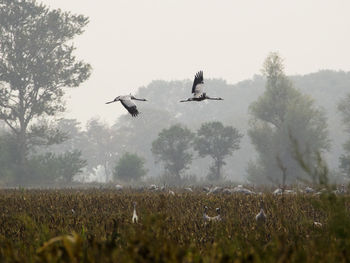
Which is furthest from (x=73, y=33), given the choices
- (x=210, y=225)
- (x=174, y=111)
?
(x=174, y=111)

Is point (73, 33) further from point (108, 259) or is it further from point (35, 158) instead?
point (108, 259)

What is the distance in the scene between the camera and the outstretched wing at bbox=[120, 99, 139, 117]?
37.5 ft

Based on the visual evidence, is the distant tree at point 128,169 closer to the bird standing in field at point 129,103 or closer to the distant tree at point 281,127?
the distant tree at point 281,127

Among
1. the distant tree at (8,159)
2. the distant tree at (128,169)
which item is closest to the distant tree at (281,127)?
the distant tree at (128,169)

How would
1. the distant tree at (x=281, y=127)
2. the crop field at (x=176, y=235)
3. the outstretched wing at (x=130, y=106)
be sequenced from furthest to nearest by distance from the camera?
the distant tree at (x=281, y=127)
the outstretched wing at (x=130, y=106)
the crop field at (x=176, y=235)

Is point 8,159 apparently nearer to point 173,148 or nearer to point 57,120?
point 57,120

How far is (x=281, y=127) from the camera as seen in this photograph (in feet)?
147

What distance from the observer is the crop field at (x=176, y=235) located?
3.39 metres

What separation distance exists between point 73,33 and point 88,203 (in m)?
32.6

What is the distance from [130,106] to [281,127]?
3518cm

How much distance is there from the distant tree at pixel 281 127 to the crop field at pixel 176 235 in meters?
29.0

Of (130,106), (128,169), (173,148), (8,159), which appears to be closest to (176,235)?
(130,106)

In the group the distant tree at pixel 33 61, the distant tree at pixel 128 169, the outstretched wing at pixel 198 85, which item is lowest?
the distant tree at pixel 128 169

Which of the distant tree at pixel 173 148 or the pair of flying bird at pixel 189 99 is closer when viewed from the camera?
the pair of flying bird at pixel 189 99
